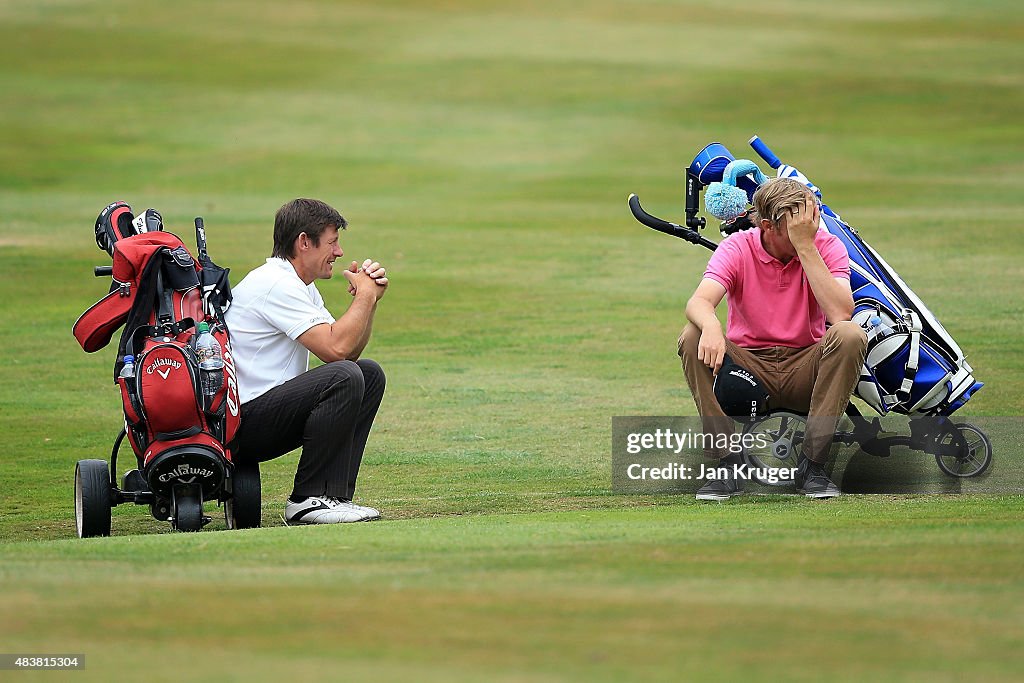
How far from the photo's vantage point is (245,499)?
5922 millimetres

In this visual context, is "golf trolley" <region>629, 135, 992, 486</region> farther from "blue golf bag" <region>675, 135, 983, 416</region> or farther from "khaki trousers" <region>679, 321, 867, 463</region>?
"khaki trousers" <region>679, 321, 867, 463</region>

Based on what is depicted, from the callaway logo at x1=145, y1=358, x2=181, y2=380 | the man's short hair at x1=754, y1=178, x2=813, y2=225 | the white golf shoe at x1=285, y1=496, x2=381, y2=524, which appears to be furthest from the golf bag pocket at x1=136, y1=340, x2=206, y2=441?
the man's short hair at x1=754, y1=178, x2=813, y2=225

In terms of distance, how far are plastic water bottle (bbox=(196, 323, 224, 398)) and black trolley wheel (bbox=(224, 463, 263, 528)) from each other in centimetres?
46

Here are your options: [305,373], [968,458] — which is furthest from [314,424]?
[968,458]

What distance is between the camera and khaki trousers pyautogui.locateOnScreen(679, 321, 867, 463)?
6.10m

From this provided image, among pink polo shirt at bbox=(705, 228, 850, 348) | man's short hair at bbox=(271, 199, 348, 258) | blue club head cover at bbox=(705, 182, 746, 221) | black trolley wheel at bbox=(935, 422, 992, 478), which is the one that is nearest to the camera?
man's short hair at bbox=(271, 199, 348, 258)

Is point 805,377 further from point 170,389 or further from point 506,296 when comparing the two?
point 506,296

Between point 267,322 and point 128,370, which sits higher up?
point 267,322

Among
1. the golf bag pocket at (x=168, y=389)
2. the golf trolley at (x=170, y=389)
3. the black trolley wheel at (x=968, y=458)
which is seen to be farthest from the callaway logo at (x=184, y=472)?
the black trolley wheel at (x=968, y=458)

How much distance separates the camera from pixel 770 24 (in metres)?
34.0

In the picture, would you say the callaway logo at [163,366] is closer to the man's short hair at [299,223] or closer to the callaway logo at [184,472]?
the callaway logo at [184,472]

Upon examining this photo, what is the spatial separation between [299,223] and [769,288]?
1950 millimetres

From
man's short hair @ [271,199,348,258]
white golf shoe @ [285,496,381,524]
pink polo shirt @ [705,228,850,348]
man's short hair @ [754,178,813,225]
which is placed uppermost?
man's short hair @ [754,178,813,225]

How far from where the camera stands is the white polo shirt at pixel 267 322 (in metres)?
6.03
